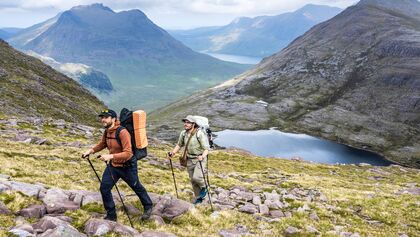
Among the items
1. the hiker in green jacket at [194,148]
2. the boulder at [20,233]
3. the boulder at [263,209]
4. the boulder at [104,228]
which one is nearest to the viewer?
the boulder at [20,233]

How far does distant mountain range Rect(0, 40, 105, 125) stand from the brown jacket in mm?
61609

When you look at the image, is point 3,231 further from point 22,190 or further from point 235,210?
point 235,210

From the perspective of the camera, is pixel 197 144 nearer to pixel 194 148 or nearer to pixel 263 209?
pixel 194 148

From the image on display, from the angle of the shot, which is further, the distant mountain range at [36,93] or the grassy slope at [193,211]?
the distant mountain range at [36,93]

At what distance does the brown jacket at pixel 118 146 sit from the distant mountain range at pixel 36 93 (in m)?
61.6

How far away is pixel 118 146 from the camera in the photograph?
48.4 feet

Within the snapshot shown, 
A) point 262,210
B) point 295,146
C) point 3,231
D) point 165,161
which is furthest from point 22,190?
point 295,146

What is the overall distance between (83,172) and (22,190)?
1241 centimetres

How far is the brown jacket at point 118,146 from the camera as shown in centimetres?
1438

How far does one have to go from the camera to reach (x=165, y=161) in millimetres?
42688

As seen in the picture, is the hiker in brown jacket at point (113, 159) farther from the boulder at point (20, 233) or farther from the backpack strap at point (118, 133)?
the boulder at point (20, 233)

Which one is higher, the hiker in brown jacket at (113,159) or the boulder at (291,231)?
the hiker in brown jacket at (113,159)

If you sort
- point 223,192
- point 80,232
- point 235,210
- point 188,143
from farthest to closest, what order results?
1. point 223,192
2. point 235,210
3. point 188,143
4. point 80,232

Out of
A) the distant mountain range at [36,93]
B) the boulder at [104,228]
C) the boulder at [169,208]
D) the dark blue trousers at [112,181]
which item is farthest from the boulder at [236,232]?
the distant mountain range at [36,93]
